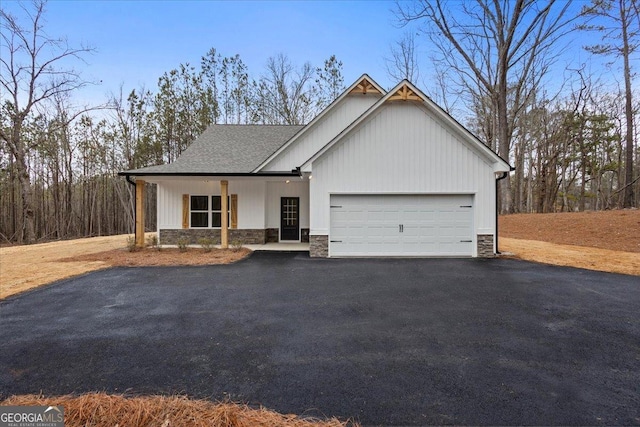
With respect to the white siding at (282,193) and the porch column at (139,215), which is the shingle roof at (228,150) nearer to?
the porch column at (139,215)

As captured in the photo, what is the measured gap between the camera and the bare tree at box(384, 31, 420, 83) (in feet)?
68.3

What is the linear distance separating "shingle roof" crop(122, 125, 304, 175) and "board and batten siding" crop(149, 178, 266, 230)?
2.70 feet

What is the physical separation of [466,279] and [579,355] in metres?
3.54

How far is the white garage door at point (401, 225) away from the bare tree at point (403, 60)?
48.0 ft

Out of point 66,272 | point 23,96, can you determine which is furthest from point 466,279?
point 23,96

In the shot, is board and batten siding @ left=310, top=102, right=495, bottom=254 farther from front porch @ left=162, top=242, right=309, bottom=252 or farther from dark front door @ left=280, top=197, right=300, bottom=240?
dark front door @ left=280, top=197, right=300, bottom=240

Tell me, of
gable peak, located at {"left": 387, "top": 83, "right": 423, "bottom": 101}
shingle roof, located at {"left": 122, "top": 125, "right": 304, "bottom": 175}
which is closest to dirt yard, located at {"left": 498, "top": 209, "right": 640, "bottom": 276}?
gable peak, located at {"left": 387, "top": 83, "right": 423, "bottom": 101}

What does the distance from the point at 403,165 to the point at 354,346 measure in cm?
720

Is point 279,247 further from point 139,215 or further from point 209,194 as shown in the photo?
point 139,215

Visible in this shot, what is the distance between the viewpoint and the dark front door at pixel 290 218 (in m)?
13.1

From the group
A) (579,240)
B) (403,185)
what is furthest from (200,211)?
(579,240)

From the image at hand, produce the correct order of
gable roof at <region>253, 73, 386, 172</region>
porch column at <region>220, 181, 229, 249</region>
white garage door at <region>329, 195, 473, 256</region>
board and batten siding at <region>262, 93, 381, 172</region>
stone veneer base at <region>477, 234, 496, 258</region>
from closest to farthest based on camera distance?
stone veneer base at <region>477, 234, 496, 258</region>, white garage door at <region>329, 195, 473, 256</region>, porch column at <region>220, 181, 229, 249</region>, board and batten siding at <region>262, 93, 381, 172</region>, gable roof at <region>253, 73, 386, 172</region>

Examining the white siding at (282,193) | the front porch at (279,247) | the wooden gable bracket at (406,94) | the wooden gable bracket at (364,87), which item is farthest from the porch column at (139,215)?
the wooden gable bracket at (406,94)
